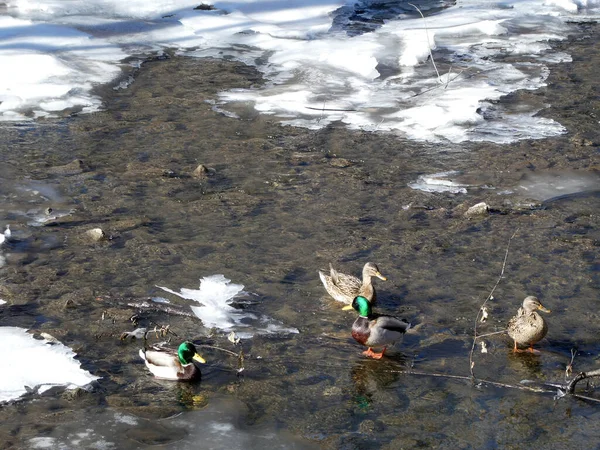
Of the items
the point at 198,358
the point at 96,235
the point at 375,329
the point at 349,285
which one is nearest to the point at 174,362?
the point at 198,358

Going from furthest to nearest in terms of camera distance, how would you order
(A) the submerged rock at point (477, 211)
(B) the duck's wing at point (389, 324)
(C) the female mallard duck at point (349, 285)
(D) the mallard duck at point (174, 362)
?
(A) the submerged rock at point (477, 211) → (C) the female mallard duck at point (349, 285) → (B) the duck's wing at point (389, 324) → (D) the mallard duck at point (174, 362)

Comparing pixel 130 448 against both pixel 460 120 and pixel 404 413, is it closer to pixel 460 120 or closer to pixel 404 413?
pixel 404 413

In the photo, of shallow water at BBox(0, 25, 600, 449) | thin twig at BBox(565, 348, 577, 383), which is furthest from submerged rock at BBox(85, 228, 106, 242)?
thin twig at BBox(565, 348, 577, 383)

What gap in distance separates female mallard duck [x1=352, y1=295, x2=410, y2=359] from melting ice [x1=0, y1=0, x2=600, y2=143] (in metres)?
4.94

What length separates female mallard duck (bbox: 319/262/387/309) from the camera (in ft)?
23.5

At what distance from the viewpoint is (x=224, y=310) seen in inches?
277

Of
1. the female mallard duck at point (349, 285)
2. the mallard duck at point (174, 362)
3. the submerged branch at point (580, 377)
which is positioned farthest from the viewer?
the female mallard duck at point (349, 285)

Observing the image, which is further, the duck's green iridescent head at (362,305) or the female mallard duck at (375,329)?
the duck's green iridescent head at (362,305)

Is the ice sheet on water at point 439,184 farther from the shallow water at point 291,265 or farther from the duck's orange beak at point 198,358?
the duck's orange beak at point 198,358

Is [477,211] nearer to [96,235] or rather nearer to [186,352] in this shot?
[96,235]

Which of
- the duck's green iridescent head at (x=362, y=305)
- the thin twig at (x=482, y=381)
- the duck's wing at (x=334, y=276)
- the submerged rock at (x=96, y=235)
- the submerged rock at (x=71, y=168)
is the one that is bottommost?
the thin twig at (x=482, y=381)

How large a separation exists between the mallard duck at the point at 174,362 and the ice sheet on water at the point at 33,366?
0.42m

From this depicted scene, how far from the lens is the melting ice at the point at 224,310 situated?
6769mm

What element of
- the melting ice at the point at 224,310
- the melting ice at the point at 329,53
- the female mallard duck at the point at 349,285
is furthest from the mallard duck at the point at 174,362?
the melting ice at the point at 329,53
